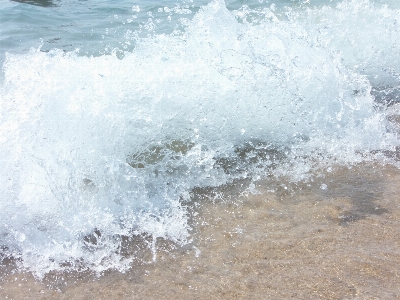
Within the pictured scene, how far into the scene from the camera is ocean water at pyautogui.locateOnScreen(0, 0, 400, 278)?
8.70 ft

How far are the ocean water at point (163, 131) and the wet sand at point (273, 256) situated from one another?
136mm

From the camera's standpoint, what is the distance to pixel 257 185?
9.87ft

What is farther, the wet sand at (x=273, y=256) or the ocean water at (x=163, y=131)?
the ocean water at (x=163, y=131)

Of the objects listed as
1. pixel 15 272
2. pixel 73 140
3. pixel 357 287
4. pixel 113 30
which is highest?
pixel 113 30

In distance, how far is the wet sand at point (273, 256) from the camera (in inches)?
81.4

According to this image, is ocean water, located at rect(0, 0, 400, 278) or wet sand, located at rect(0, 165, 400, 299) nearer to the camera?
wet sand, located at rect(0, 165, 400, 299)

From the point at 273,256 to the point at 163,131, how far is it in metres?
1.67

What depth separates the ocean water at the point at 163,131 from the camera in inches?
104

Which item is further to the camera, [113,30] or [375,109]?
[113,30]

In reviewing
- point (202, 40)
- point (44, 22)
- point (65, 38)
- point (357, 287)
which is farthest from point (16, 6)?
point (357, 287)

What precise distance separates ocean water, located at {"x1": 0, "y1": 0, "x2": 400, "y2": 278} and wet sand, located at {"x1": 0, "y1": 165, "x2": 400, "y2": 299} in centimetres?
14

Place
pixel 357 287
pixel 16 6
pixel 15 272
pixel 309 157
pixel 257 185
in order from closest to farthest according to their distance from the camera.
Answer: pixel 357 287
pixel 15 272
pixel 257 185
pixel 309 157
pixel 16 6

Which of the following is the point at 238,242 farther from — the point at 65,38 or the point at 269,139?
the point at 65,38

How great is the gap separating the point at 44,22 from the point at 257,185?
22.5 feet
